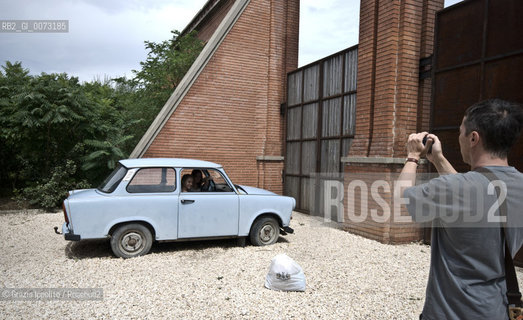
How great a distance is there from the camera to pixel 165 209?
5.63m

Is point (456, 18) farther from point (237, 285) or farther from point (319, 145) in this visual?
point (237, 285)

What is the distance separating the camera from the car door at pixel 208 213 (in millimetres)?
5746

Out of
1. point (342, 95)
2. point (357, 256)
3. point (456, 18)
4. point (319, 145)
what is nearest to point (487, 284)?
point (357, 256)

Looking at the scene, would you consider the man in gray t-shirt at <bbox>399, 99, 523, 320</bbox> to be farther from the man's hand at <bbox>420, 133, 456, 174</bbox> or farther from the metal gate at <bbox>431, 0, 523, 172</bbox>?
the metal gate at <bbox>431, 0, 523, 172</bbox>

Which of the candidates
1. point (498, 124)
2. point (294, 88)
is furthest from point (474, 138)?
point (294, 88)

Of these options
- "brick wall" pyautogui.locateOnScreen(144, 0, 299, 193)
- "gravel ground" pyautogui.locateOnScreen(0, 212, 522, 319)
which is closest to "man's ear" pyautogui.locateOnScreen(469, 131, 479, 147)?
"gravel ground" pyautogui.locateOnScreen(0, 212, 522, 319)

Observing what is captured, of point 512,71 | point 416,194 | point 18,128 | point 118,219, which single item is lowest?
point 118,219

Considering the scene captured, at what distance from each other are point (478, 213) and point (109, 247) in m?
6.38

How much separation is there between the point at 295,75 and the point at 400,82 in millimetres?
4609

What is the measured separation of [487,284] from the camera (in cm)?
152

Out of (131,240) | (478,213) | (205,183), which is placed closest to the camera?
(478,213)

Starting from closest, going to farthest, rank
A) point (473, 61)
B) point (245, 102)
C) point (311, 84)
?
point (473, 61) → point (311, 84) → point (245, 102)

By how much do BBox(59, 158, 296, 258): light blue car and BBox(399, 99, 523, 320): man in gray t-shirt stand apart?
4.68 m

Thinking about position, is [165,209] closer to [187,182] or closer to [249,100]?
[187,182]
